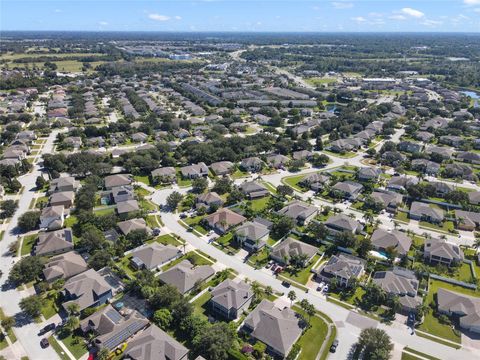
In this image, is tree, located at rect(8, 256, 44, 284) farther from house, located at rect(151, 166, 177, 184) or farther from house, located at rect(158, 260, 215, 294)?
house, located at rect(151, 166, 177, 184)

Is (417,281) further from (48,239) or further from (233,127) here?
(233,127)

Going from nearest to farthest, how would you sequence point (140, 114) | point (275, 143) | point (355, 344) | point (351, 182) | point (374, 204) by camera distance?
point (355, 344) → point (374, 204) → point (351, 182) → point (275, 143) → point (140, 114)

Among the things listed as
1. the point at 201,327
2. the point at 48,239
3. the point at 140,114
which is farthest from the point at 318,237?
the point at 140,114

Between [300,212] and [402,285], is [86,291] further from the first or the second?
[402,285]

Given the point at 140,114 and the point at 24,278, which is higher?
the point at 140,114

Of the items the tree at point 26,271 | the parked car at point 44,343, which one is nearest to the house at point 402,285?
the parked car at point 44,343

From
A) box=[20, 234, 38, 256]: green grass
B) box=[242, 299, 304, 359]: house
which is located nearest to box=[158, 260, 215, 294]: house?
box=[242, 299, 304, 359]: house
